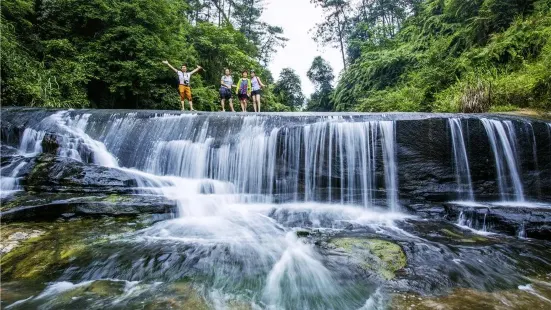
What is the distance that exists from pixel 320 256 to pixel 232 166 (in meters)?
3.78

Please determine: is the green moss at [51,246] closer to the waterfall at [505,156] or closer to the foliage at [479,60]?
Result: the waterfall at [505,156]

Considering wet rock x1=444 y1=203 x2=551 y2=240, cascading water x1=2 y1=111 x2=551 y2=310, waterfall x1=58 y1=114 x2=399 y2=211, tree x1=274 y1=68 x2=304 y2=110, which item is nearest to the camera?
cascading water x1=2 y1=111 x2=551 y2=310

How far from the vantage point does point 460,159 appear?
6.57 meters

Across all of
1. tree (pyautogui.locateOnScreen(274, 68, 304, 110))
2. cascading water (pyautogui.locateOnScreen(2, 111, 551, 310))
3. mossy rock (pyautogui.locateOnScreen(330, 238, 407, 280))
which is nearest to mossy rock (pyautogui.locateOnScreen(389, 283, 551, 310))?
cascading water (pyautogui.locateOnScreen(2, 111, 551, 310))

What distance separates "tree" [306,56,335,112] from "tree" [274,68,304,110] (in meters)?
2.42

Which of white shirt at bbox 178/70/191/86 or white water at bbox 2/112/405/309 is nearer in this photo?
white water at bbox 2/112/405/309

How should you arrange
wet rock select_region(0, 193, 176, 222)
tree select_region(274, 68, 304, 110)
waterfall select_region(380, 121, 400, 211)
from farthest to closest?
tree select_region(274, 68, 304, 110) < waterfall select_region(380, 121, 400, 211) < wet rock select_region(0, 193, 176, 222)

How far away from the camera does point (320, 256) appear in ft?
13.5

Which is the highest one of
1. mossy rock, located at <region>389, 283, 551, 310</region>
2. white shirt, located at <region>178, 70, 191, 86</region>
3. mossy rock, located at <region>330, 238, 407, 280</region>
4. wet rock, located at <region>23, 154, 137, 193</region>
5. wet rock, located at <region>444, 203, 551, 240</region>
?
white shirt, located at <region>178, 70, 191, 86</region>

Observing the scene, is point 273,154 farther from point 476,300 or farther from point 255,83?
point 476,300

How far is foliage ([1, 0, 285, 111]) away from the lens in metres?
10.1

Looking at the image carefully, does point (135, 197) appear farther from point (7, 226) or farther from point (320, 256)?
point (320, 256)

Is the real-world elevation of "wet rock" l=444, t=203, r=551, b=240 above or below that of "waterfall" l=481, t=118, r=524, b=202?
below

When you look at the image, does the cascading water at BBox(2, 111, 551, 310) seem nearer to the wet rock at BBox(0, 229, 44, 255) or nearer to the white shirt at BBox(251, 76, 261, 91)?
the wet rock at BBox(0, 229, 44, 255)
